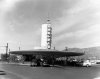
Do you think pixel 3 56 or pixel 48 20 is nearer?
pixel 48 20

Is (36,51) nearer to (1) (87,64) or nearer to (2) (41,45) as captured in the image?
(1) (87,64)

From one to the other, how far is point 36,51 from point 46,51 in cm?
289

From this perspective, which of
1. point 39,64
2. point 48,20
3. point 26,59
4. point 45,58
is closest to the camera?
point 39,64

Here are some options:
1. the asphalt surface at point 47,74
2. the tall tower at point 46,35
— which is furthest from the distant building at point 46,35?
the asphalt surface at point 47,74

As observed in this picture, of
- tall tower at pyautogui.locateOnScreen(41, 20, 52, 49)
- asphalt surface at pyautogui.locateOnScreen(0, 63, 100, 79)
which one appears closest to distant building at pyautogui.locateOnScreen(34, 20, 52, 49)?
tall tower at pyautogui.locateOnScreen(41, 20, 52, 49)

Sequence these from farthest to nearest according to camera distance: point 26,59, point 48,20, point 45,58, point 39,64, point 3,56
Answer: point 3,56 < point 48,20 < point 26,59 < point 45,58 < point 39,64

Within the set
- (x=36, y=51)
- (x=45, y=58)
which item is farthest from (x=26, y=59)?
(x=36, y=51)

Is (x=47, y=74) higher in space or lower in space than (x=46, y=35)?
lower

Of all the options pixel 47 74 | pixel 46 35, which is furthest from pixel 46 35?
pixel 47 74

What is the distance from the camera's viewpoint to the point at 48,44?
110 metres

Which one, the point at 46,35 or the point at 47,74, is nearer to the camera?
the point at 47,74

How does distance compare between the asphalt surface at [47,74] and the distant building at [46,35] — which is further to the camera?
the distant building at [46,35]

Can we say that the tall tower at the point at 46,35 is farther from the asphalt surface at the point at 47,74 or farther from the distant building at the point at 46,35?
the asphalt surface at the point at 47,74

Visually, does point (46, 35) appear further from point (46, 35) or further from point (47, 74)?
Result: point (47, 74)
